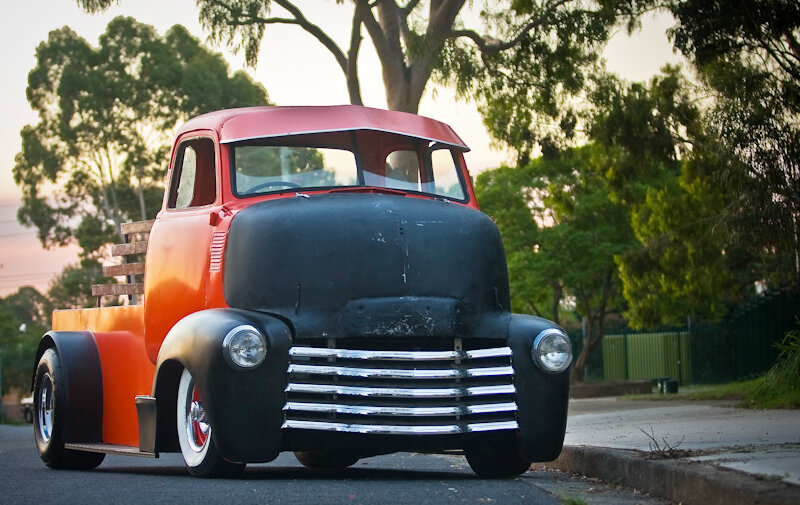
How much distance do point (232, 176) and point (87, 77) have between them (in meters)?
36.5

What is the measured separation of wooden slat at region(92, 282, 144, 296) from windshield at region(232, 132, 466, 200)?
5.36 ft

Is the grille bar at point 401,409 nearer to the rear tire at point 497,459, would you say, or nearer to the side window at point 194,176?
the rear tire at point 497,459

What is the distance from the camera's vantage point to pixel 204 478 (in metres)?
7.83

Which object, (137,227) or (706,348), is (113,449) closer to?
(137,227)

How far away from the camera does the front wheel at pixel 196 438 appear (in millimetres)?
7691

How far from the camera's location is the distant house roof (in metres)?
8.75

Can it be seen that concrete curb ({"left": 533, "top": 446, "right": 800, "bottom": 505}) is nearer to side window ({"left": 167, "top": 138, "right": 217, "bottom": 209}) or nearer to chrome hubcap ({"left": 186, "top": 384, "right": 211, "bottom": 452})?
chrome hubcap ({"left": 186, "top": 384, "right": 211, "bottom": 452})

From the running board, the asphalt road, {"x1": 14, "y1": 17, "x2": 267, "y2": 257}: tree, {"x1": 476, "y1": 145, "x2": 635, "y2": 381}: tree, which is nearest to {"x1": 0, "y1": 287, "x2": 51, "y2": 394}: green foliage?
{"x1": 14, "y1": 17, "x2": 267, "y2": 257}: tree

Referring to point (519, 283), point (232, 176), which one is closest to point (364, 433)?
point (232, 176)

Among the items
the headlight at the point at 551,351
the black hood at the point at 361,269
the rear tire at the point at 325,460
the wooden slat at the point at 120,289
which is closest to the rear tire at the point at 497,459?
the headlight at the point at 551,351

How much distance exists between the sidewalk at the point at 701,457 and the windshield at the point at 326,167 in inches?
91.9

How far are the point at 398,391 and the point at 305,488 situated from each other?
80 centimetres

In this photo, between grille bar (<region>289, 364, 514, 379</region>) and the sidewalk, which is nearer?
the sidewalk

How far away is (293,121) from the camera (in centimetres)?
882
